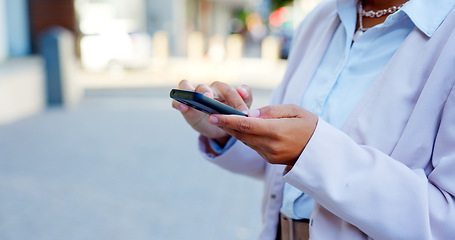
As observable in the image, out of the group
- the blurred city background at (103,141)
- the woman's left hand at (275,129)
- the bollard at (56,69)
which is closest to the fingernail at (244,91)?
the woman's left hand at (275,129)

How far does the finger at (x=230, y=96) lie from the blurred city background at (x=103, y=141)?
256 centimetres

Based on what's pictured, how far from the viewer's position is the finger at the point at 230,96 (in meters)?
1.39

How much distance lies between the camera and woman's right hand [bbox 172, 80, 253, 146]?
141 cm

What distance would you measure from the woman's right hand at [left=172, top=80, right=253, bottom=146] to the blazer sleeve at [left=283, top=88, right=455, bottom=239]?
275 mm

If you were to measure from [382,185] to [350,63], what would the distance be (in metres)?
0.46

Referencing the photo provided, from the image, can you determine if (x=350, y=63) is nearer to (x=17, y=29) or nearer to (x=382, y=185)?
(x=382, y=185)

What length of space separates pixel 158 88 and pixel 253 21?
52116 mm

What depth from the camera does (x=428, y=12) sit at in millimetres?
1263

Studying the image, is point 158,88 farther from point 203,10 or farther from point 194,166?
point 203,10

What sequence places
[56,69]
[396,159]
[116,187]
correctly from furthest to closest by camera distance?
[56,69] → [116,187] → [396,159]

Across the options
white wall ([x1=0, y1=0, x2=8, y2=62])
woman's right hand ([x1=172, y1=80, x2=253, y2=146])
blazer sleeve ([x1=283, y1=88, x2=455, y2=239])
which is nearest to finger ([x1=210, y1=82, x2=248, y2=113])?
woman's right hand ([x1=172, y1=80, x2=253, y2=146])

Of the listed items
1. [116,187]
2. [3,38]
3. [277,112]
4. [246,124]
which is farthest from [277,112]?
[3,38]

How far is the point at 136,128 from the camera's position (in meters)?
7.46

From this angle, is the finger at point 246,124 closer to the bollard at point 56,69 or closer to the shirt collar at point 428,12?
the shirt collar at point 428,12
